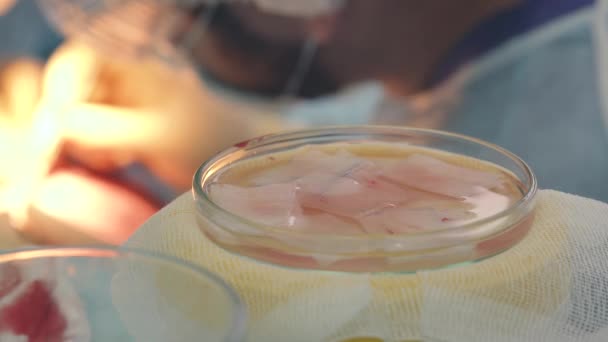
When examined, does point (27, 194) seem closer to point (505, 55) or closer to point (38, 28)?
point (38, 28)

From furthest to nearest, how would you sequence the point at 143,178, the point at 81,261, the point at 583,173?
the point at 143,178, the point at 583,173, the point at 81,261

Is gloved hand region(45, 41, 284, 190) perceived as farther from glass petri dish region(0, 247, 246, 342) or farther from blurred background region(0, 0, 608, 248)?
glass petri dish region(0, 247, 246, 342)

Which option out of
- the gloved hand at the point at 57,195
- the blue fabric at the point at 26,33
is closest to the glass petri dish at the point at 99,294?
the gloved hand at the point at 57,195

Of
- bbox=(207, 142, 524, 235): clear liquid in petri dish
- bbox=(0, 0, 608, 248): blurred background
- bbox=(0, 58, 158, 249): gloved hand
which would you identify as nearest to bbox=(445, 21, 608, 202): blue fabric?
bbox=(0, 0, 608, 248): blurred background

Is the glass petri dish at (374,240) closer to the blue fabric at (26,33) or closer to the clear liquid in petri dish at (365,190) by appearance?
the clear liquid in petri dish at (365,190)

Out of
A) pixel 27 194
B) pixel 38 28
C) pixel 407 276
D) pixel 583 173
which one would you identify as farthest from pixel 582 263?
pixel 38 28

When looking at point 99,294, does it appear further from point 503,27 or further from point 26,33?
point 26,33

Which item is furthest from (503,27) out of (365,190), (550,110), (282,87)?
(365,190)

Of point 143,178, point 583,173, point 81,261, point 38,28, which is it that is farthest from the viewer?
point 38,28
